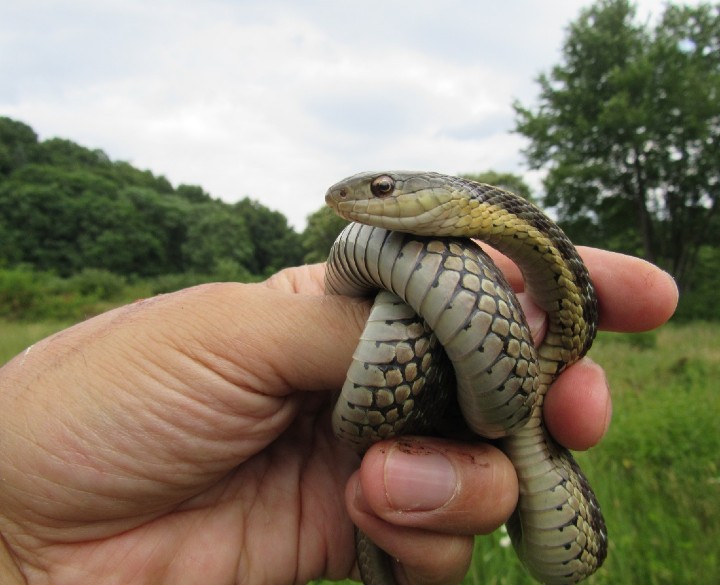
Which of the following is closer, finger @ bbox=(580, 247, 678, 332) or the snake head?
the snake head

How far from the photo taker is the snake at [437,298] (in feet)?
4.61

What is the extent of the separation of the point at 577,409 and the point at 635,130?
79.7 ft

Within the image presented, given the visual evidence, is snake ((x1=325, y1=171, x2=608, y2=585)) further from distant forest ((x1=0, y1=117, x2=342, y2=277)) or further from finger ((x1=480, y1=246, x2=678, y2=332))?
distant forest ((x1=0, y1=117, x2=342, y2=277))

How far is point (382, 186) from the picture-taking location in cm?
156

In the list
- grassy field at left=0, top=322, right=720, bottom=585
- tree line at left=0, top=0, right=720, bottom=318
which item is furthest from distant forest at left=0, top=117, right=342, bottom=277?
grassy field at left=0, top=322, right=720, bottom=585

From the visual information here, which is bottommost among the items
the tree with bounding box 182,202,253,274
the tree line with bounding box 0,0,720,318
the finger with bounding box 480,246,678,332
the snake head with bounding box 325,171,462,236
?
the tree with bounding box 182,202,253,274

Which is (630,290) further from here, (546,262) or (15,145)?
(15,145)

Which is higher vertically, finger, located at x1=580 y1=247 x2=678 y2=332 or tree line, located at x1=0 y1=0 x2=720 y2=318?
tree line, located at x1=0 y1=0 x2=720 y2=318

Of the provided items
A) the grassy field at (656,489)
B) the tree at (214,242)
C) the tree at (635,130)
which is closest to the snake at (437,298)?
the grassy field at (656,489)

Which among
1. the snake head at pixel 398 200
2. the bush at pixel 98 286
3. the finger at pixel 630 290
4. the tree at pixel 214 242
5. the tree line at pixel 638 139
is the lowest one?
the bush at pixel 98 286

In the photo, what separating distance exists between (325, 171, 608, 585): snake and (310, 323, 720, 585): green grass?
1.60 m

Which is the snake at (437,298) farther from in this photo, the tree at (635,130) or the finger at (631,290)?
the tree at (635,130)

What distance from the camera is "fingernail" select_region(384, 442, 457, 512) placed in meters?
1.75

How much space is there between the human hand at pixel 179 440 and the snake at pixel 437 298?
0.68ft
